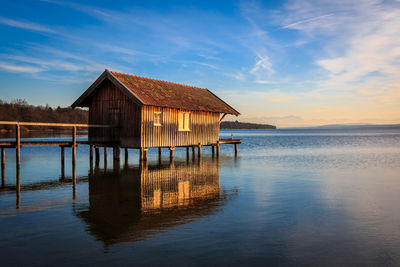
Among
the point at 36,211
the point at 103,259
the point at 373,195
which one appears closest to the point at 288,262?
the point at 103,259

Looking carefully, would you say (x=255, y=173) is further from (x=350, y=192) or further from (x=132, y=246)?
(x=132, y=246)

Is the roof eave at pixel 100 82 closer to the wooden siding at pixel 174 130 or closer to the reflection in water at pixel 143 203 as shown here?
the wooden siding at pixel 174 130

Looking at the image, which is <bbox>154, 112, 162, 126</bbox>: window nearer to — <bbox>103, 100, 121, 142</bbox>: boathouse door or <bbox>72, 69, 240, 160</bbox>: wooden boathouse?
<bbox>72, 69, 240, 160</bbox>: wooden boathouse

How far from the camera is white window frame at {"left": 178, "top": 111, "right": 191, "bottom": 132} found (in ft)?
Result: 97.1

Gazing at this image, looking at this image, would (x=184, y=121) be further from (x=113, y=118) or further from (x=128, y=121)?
(x=113, y=118)

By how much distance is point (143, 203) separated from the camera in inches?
544

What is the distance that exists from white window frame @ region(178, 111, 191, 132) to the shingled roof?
2.56 feet

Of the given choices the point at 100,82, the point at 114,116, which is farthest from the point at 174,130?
the point at 100,82

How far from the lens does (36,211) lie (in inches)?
485

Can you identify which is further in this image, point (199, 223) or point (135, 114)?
point (135, 114)

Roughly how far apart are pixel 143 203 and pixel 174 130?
50.5 feet

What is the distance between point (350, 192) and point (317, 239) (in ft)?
28.4

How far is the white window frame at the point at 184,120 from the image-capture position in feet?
97.1

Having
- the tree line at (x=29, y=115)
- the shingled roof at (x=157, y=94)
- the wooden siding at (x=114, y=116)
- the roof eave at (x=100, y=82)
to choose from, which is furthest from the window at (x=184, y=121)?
the tree line at (x=29, y=115)
